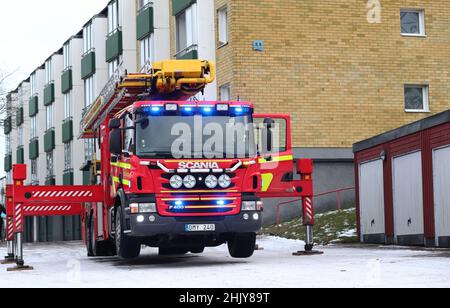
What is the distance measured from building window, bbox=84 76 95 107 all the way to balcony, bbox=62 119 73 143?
2749 mm

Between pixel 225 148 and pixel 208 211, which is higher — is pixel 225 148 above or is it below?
above

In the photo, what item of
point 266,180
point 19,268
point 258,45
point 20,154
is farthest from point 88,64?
point 19,268

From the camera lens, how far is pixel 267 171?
20.6 meters

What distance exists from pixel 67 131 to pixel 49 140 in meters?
5.33

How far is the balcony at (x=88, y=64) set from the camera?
51594 millimetres

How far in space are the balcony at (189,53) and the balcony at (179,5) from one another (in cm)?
166

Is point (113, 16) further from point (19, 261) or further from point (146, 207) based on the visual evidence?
point (146, 207)

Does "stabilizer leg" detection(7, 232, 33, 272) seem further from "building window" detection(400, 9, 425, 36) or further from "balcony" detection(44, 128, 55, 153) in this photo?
"balcony" detection(44, 128, 55, 153)

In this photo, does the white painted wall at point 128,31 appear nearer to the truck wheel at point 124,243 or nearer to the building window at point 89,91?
the building window at point 89,91

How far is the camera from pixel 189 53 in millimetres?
36094

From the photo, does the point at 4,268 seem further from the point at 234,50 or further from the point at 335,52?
the point at 335,52

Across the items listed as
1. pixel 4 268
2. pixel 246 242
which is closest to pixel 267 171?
pixel 246 242

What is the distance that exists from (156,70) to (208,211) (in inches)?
128

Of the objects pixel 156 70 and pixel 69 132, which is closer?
pixel 156 70
